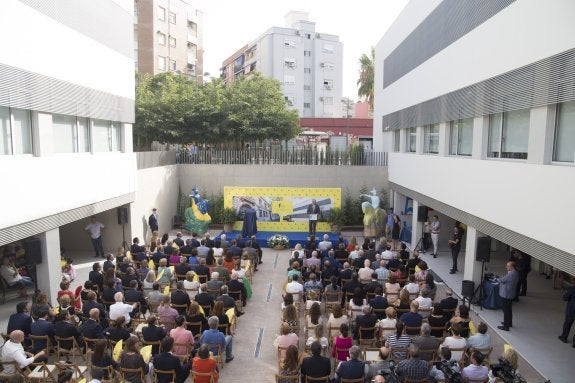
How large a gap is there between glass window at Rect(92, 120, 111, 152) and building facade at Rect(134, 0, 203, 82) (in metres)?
24.9

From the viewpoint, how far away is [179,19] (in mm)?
49406

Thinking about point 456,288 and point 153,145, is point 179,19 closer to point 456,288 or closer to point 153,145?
point 153,145

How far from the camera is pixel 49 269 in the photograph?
38.3ft

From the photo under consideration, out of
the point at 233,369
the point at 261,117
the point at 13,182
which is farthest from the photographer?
the point at 261,117

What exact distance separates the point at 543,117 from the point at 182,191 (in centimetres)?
1878

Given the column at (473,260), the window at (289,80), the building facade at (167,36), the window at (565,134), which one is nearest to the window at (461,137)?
the column at (473,260)

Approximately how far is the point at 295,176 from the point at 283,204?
215 cm

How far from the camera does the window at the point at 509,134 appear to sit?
10.2m

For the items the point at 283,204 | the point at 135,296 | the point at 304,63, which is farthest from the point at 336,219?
the point at 304,63

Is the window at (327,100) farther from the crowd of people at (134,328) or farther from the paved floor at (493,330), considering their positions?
the crowd of people at (134,328)

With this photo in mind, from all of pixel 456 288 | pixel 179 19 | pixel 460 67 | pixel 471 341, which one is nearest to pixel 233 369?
pixel 471 341

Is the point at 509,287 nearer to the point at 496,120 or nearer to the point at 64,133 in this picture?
the point at 496,120

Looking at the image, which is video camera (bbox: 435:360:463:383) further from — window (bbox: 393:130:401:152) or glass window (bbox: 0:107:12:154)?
window (bbox: 393:130:401:152)

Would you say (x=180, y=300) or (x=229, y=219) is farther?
(x=229, y=219)
